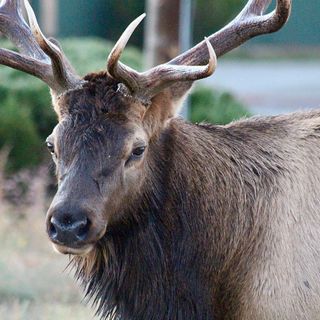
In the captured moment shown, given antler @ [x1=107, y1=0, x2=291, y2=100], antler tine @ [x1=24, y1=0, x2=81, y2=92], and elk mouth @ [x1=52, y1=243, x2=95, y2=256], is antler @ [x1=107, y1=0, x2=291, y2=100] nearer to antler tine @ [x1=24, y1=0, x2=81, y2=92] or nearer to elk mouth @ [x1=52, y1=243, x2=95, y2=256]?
antler tine @ [x1=24, y1=0, x2=81, y2=92]

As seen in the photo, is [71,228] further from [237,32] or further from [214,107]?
[214,107]

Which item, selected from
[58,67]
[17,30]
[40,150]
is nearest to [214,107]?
[40,150]

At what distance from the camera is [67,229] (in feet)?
19.6

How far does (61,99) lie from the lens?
21.5 ft

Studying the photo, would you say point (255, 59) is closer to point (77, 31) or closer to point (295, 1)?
point (295, 1)

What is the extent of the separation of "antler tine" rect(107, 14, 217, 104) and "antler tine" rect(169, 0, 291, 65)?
255 millimetres

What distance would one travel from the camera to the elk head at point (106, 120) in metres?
6.11

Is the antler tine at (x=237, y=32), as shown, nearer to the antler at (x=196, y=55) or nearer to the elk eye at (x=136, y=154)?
the antler at (x=196, y=55)

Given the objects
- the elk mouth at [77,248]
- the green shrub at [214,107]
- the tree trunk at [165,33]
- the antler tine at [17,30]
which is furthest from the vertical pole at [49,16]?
the elk mouth at [77,248]

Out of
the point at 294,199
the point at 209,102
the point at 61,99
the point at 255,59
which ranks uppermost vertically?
the point at 61,99

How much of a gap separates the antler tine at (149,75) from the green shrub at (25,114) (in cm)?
668

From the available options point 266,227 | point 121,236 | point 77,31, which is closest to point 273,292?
point 266,227

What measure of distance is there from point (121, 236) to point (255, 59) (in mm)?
28318

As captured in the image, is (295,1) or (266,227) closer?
(266,227)
